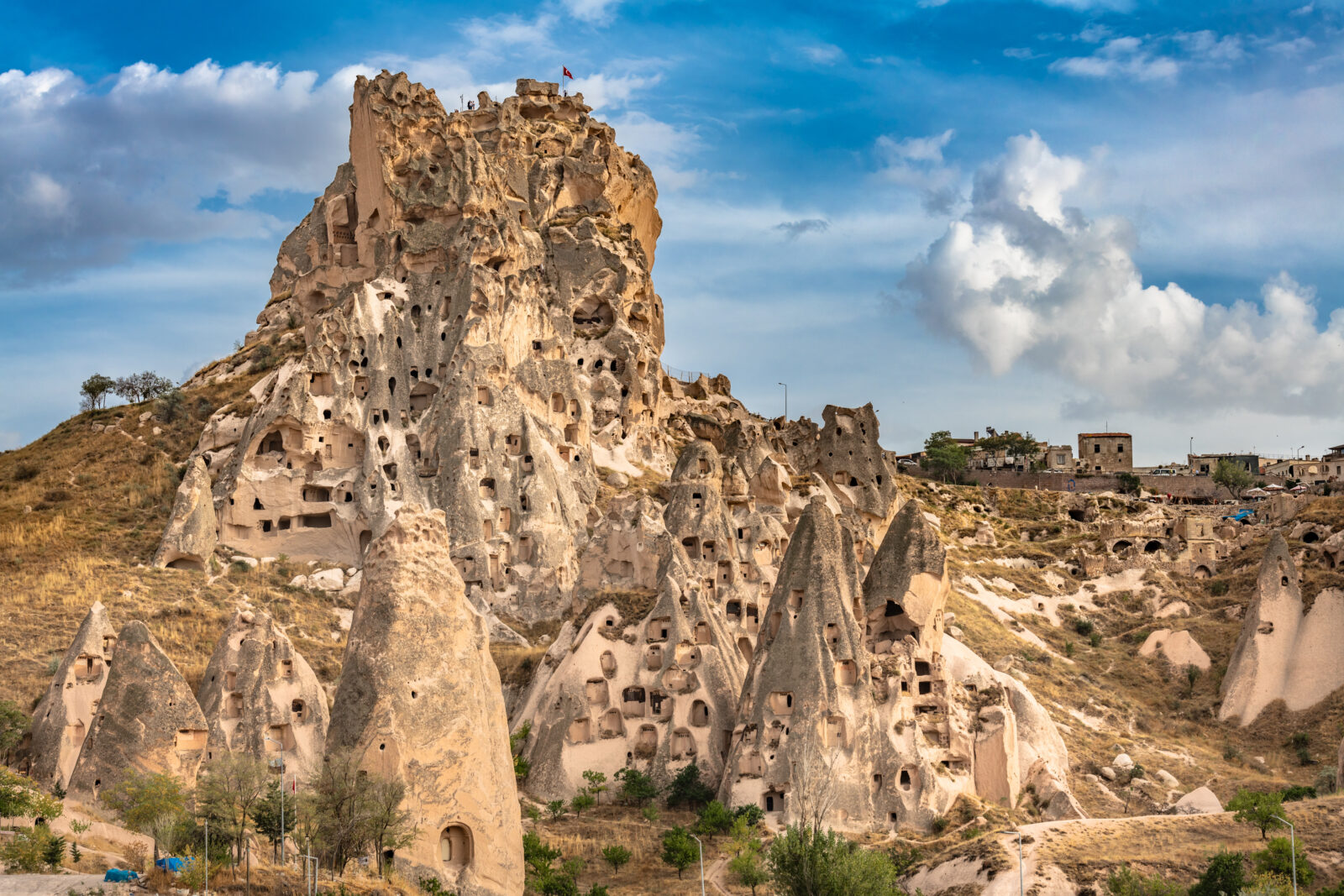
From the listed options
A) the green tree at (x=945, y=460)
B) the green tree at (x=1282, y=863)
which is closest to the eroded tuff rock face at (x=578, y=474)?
the green tree at (x=1282, y=863)

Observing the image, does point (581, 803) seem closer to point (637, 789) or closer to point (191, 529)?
point (637, 789)

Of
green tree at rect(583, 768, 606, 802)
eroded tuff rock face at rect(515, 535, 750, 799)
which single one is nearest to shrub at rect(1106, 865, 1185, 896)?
eroded tuff rock face at rect(515, 535, 750, 799)

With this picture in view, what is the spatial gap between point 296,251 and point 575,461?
111 ft

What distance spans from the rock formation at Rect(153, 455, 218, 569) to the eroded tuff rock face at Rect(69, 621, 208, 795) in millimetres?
26789

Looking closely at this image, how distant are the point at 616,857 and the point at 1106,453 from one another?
351 ft

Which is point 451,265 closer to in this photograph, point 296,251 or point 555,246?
point 555,246

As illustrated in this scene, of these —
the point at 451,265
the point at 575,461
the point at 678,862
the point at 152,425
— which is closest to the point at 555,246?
the point at 451,265

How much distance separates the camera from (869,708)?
48.0 m

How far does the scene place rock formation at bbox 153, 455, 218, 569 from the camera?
67.1 m

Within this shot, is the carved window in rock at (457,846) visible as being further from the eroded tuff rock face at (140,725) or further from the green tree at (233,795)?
the eroded tuff rock face at (140,725)

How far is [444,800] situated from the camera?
32750 millimetres

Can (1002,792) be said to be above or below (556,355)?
below

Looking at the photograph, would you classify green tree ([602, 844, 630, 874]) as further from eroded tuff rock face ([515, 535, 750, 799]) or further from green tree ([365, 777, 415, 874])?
green tree ([365, 777, 415, 874])

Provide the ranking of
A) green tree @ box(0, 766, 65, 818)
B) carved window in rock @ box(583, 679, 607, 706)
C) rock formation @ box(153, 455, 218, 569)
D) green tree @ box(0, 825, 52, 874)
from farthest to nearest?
rock formation @ box(153, 455, 218, 569) → carved window in rock @ box(583, 679, 607, 706) → green tree @ box(0, 766, 65, 818) → green tree @ box(0, 825, 52, 874)
